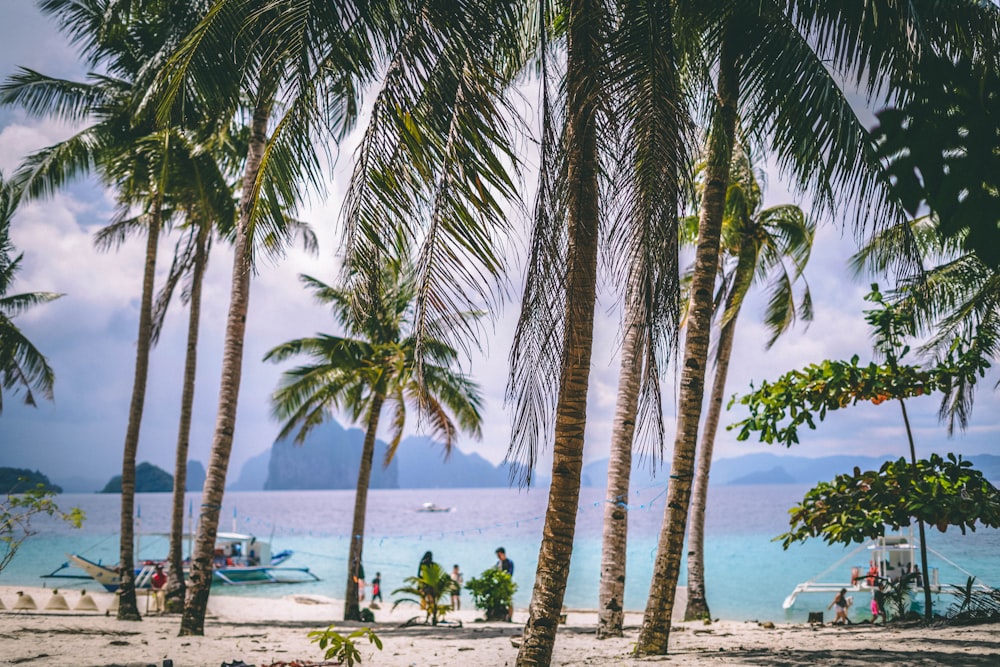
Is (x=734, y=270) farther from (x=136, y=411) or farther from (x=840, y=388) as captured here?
(x=136, y=411)

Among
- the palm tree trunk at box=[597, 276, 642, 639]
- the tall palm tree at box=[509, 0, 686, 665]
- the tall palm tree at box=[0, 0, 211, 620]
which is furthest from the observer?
the tall palm tree at box=[0, 0, 211, 620]

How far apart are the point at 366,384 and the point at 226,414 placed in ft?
21.3

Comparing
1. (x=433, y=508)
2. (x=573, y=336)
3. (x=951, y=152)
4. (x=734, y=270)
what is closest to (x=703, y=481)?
(x=734, y=270)

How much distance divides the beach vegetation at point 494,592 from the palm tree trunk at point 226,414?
5528mm

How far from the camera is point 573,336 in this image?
5.78 meters

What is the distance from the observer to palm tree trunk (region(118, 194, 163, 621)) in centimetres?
1284

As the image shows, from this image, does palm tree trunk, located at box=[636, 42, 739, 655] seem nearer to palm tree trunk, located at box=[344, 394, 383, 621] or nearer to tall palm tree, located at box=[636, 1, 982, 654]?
tall palm tree, located at box=[636, 1, 982, 654]

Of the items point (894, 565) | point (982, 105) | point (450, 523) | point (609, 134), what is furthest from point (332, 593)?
point (450, 523)

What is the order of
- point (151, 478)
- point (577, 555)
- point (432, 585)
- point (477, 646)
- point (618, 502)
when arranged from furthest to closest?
point (151, 478), point (577, 555), point (432, 585), point (618, 502), point (477, 646)

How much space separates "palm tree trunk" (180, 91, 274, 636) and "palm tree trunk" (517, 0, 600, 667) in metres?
5.46

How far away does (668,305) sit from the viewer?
5164 mm

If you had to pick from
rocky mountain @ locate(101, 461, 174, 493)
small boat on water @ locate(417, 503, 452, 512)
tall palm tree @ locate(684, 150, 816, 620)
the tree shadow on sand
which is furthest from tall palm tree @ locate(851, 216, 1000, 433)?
rocky mountain @ locate(101, 461, 174, 493)

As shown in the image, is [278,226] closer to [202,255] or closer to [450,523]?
[202,255]

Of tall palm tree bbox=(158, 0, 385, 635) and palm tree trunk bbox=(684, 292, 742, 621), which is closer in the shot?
tall palm tree bbox=(158, 0, 385, 635)
